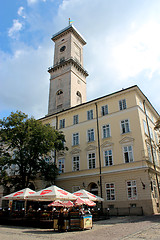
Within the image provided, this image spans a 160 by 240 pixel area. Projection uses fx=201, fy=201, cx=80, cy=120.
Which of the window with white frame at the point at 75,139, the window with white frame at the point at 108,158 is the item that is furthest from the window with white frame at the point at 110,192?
the window with white frame at the point at 75,139

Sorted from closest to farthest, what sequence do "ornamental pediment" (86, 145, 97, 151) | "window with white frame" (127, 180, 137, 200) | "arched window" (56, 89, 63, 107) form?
"window with white frame" (127, 180, 137, 200) < "ornamental pediment" (86, 145, 97, 151) < "arched window" (56, 89, 63, 107)

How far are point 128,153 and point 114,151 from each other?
6.13 ft

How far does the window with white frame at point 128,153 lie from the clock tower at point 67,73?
1889cm

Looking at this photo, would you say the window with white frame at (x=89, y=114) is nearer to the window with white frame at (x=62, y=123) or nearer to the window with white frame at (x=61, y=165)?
the window with white frame at (x=62, y=123)

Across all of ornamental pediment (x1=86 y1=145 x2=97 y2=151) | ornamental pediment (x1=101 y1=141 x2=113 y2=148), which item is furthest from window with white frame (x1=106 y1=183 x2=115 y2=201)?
ornamental pediment (x1=86 y1=145 x2=97 y2=151)

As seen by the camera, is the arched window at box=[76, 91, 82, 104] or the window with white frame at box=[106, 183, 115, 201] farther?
the arched window at box=[76, 91, 82, 104]

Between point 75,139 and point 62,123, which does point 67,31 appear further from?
point 75,139

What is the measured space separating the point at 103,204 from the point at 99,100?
13865 mm

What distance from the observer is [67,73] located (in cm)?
4428

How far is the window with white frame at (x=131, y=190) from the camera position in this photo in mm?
22283

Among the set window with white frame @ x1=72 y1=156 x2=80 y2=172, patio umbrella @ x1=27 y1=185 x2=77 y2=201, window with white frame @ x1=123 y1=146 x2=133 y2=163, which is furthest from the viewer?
window with white frame @ x1=72 y1=156 x2=80 y2=172

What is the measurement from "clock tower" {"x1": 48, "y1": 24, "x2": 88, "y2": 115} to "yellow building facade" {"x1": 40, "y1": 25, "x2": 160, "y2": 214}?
9055mm

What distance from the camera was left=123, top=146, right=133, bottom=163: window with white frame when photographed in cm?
2388

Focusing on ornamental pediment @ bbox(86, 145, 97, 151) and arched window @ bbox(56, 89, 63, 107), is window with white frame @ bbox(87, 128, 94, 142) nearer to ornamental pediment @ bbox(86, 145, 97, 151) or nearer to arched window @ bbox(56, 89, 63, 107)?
ornamental pediment @ bbox(86, 145, 97, 151)
